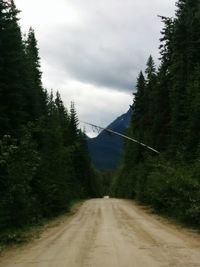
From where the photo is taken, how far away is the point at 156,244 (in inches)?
681

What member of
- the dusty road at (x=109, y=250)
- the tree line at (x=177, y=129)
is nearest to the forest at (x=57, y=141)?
the tree line at (x=177, y=129)

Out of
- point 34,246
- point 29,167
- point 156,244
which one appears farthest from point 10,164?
point 156,244

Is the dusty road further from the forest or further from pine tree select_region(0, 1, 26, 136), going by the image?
pine tree select_region(0, 1, 26, 136)

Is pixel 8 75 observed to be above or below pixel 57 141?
above

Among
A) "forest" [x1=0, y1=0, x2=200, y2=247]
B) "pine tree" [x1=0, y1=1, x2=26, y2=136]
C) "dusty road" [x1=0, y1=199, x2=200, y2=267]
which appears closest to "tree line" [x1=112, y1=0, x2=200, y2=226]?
"forest" [x1=0, y1=0, x2=200, y2=247]

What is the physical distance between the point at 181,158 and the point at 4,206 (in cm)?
1499

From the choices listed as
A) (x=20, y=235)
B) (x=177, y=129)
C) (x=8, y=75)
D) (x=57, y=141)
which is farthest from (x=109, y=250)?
(x=177, y=129)

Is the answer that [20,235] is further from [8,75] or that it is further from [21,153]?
[8,75]

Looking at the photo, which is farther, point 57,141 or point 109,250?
point 57,141

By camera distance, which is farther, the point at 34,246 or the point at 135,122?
the point at 135,122

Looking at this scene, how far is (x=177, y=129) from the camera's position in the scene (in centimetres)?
4653

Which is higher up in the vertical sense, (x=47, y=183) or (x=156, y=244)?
(x=47, y=183)

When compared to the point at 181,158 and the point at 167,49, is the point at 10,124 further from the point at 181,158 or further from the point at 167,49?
the point at 167,49

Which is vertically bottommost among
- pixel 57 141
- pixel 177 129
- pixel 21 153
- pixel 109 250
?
pixel 109 250
